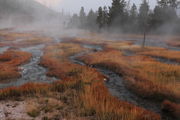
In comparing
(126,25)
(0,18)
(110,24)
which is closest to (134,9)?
(126,25)

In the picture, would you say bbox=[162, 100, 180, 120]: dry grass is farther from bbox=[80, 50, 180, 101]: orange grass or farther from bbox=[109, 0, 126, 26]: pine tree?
bbox=[109, 0, 126, 26]: pine tree

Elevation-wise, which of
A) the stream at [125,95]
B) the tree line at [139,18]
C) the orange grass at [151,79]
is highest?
the tree line at [139,18]

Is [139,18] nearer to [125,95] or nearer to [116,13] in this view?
[116,13]

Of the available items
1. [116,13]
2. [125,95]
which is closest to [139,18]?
[116,13]

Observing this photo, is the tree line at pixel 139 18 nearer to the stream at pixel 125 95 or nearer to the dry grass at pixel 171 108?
the stream at pixel 125 95

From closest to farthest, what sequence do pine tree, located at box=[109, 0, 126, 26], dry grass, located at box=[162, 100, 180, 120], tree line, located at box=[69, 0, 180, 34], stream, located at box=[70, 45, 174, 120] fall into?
1. dry grass, located at box=[162, 100, 180, 120]
2. stream, located at box=[70, 45, 174, 120]
3. tree line, located at box=[69, 0, 180, 34]
4. pine tree, located at box=[109, 0, 126, 26]

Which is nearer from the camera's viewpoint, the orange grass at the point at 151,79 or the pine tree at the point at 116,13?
the orange grass at the point at 151,79

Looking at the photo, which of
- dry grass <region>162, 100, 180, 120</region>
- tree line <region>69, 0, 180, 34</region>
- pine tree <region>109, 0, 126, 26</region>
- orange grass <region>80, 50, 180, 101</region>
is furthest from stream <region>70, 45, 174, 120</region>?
pine tree <region>109, 0, 126, 26</region>

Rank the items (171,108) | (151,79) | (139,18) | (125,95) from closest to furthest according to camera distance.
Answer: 1. (171,108)
2. (125,95)
3. (151,79)
4. (139,18)

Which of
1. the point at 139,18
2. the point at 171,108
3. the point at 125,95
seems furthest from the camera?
the point at 139,18

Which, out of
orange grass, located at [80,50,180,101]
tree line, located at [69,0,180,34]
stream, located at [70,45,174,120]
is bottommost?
stream, located at [70,45,174,120]

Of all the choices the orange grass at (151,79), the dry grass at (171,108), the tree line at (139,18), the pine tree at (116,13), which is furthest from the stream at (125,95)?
the pine tree at (116,13)

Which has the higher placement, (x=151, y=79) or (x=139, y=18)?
(x=139, y=18)

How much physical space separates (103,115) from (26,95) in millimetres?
6059
